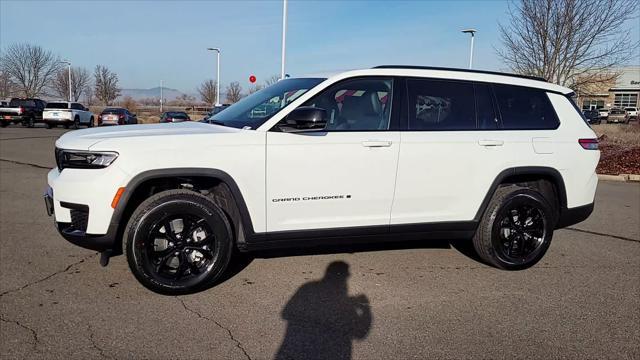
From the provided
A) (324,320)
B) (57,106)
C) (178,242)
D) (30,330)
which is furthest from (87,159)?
(57,106)

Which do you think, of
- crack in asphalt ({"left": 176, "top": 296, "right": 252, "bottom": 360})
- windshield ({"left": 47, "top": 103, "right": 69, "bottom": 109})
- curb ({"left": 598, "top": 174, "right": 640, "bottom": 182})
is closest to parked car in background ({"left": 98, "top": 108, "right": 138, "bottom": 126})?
windshield ({"left": 47, "top": 103, "right": 69, "bottom": 109})

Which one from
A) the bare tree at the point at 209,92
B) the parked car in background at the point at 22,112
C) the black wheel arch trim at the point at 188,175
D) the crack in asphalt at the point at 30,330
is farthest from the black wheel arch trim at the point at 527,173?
the bare tree at the point at 209,92

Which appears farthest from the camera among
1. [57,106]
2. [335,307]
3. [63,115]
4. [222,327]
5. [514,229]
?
[57,106]

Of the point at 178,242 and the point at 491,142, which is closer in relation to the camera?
the point at 178,242

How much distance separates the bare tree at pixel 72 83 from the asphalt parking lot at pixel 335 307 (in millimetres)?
68378

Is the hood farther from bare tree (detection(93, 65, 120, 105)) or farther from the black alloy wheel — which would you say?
bare tree (detection(93, 65, 120, 105))

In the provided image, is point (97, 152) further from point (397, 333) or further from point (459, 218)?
point (459, 218)

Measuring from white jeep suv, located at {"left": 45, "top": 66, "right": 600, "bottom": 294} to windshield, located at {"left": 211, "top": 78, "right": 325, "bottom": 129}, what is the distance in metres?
0.02

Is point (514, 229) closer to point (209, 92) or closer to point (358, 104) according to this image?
point (358, 104)

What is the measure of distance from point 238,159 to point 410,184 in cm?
154

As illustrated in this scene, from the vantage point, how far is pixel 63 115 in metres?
28.1

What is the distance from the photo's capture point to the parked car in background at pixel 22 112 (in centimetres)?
2819

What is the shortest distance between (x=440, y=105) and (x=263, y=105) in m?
1.65

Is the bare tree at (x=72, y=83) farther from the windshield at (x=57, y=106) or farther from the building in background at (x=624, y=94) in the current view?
the building in background at (x=624, y=94)
